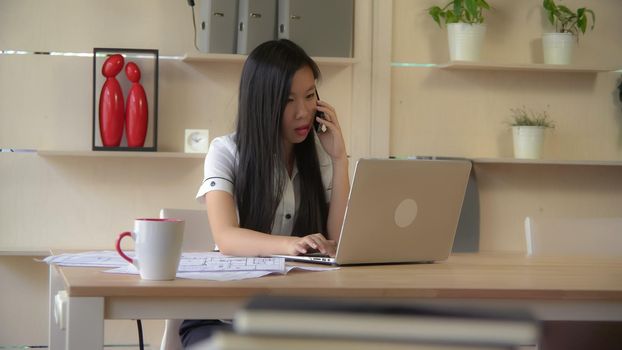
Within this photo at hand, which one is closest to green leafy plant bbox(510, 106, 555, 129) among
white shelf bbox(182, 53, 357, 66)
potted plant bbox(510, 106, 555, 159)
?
potted plant bbox(510, 106, 555, 159)

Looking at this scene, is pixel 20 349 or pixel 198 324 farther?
pixel 20 349

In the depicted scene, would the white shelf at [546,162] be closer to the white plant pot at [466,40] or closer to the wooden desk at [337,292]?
the white plant pot at [466,40]

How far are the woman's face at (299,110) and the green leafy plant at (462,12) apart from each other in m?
1.55

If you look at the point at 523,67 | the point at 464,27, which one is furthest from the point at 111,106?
the point at 523,67

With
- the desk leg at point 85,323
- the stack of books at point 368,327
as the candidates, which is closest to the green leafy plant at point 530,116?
the desk leg at point 85,323

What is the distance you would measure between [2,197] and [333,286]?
2.68 metres

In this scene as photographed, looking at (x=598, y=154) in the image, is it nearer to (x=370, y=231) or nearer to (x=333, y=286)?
(x=370, y=231)

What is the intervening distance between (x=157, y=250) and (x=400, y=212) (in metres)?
0.60

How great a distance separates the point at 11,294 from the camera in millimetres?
3736

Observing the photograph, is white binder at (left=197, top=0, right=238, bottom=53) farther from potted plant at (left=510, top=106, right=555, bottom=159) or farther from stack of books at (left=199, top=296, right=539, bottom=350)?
stack of books at (left=199, top=296, right=539, bottom=350)

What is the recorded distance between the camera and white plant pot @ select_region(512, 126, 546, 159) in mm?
3891

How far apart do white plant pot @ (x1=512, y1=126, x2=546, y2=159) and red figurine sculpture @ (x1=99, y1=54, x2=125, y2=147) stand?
176cm

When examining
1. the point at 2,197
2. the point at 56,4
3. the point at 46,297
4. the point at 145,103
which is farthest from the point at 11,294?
the point at 56,4

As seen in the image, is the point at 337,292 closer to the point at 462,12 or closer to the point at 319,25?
the point at 319,25
